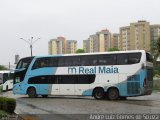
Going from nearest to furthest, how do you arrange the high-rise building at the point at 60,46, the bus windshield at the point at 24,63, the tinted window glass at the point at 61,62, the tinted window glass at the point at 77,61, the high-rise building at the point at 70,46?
the tinted window glass at the point at 77,61 → the tinted window glass at the point at 61,62 → the bus windshield at the point at 24,63 → the high-rise building at the point at 60,46 → the high-rise building at the point at 70,46

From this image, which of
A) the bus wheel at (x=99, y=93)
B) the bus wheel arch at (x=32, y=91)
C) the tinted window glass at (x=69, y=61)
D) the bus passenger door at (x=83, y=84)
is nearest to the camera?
the bus wheel at (x=99, y=93)

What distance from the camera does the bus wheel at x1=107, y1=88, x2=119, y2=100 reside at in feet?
92.0

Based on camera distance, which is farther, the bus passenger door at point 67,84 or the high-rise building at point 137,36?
the high-rise building at point 137,36

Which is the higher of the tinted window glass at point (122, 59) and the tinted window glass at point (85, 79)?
the tinted window glass at point (122, 59)

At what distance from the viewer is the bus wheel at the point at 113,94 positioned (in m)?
28.0

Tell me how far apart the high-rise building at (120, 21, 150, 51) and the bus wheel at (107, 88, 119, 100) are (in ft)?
229

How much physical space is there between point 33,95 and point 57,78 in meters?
2.86

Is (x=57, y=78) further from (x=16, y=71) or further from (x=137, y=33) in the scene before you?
(x=137, y=33)

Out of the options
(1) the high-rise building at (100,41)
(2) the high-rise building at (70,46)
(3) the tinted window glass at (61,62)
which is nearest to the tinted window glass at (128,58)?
(3) the tinted window glass at (61,62)

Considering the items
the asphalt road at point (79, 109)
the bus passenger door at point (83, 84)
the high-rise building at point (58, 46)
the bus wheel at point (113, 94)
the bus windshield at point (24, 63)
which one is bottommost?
the asphalt road at point (79, 109)

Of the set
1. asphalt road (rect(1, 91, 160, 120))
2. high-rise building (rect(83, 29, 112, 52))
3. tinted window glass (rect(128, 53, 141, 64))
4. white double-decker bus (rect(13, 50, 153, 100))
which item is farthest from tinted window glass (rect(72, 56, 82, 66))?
high-rise building (rect(83, 29, 112, 52))

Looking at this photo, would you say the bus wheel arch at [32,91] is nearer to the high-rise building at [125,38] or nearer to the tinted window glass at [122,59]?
the tinted window glass at [122,59]

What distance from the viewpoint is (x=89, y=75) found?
95.3 ft

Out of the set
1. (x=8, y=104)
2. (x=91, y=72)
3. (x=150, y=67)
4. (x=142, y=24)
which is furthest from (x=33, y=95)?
(x=142, y=24)
